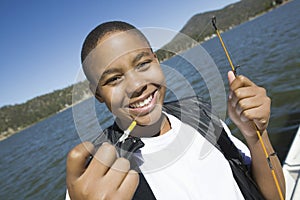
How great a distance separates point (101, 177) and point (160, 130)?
96 centimetres

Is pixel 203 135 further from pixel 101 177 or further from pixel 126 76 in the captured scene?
pixel 101 177

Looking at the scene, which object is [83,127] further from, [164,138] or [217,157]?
[217,157]

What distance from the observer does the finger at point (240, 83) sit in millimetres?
1494

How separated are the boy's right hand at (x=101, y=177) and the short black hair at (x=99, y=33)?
925 millimetres

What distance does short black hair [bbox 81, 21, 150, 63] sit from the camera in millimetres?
1713

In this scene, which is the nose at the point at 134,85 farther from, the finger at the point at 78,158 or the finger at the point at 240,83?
the finger at the point at 78,158

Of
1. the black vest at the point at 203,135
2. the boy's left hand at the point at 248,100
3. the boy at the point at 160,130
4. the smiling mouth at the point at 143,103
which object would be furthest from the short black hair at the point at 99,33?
the boy's left hand at the point at 248,100

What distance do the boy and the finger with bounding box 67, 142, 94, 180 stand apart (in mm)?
420

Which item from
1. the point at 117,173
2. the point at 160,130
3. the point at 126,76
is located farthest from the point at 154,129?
the point at 117,173

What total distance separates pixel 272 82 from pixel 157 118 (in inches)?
477

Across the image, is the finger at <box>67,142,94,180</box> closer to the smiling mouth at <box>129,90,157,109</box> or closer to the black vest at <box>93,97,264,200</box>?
the black vest at <box>93,97,264,200</box>

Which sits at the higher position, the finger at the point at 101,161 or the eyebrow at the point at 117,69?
the eyebrow at the point at 117,69

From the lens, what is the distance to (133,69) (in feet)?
5.41

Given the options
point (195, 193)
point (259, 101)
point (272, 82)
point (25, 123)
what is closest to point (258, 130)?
point (259, 101)
